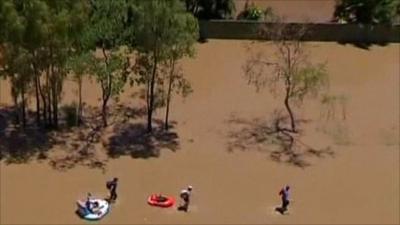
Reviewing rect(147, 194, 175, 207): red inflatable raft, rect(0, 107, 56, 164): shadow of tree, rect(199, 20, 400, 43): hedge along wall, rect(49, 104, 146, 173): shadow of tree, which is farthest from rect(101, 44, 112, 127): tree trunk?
rect(199, 20, 400, 43): hedge along wall

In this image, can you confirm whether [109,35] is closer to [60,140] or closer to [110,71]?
[110,71]

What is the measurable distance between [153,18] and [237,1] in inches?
526

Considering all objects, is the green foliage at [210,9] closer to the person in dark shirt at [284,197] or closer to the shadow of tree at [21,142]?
the shadow of tree at [21,142]

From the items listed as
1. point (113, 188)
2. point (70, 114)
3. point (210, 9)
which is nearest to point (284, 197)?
point (113, 188)

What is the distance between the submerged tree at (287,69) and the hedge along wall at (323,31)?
39.9 inches

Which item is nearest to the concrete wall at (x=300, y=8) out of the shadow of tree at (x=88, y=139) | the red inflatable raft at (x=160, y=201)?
the shadow of tree at (x=88, y=139)

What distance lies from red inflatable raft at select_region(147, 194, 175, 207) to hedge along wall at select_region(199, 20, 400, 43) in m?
12.5

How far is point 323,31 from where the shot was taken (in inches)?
1403

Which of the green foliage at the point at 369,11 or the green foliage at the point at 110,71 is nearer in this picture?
the green foliage at the point at 110,71

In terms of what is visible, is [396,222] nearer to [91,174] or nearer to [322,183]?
[322,183]

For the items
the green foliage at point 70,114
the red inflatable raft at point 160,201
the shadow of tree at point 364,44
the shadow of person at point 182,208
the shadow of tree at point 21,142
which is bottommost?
the shadow of person at point 182,208

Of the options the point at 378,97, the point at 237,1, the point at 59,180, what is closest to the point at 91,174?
the point at 59,180

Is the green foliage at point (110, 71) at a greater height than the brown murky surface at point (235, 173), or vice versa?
the green foliage at point (110, 71)

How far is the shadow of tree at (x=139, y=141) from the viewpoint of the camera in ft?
87.2
